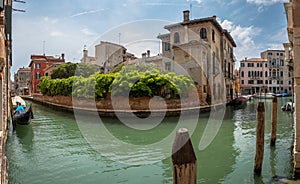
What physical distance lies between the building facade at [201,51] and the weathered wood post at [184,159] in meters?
18.3

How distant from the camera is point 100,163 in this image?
20.3 feet

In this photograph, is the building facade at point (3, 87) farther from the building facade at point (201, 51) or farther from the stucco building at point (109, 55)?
the stucco building at point (109, 55)

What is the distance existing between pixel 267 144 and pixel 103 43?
1025 inches

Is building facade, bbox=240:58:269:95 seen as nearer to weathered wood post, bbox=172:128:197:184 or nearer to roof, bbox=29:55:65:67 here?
roof, bbox=29:55:65:67

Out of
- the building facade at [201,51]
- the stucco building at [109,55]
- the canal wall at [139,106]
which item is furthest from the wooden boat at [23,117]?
the stucco building at [109,55]

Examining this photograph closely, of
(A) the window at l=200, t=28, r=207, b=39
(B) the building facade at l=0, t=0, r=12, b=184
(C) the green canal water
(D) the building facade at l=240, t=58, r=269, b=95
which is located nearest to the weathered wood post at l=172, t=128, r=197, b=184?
(B) the building facade at l=0, t=0, r=12, b=184

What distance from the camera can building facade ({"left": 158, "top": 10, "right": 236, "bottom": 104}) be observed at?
20078 mm

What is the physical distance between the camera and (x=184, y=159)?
5.11ft

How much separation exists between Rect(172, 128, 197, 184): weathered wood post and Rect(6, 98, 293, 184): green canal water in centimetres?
365

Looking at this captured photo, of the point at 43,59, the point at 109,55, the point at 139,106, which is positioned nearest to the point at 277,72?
the point at 109,55

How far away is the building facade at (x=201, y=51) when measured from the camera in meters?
20.1

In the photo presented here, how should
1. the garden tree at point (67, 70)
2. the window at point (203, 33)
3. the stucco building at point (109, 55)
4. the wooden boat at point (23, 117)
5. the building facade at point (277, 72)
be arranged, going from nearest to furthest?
1. the wooden boat at point (23, 117)
2. the window at point (203, 33)
3. the garden tree at point (67, 70)
4. the stucco building at point (109, 55)
5. the building facade at point (277, 72)

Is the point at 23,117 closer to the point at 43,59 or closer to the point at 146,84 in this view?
the point at 146,84

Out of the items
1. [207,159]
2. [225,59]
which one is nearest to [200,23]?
[225,59]
